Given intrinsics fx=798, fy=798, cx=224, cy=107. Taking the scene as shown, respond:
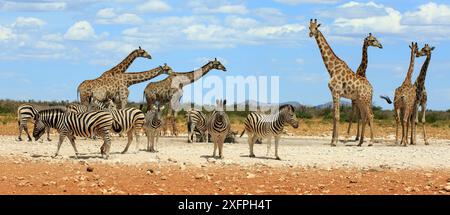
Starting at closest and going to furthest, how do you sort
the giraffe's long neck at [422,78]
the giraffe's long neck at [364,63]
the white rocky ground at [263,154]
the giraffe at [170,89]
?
the white rocky ground at [263,154], the giraffe's long neck at [422,78], the giraffe's long neck at [364,63], the giraffe at [170,89]

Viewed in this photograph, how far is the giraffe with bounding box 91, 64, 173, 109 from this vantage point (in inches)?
1005

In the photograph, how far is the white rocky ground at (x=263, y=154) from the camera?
53.0 feet

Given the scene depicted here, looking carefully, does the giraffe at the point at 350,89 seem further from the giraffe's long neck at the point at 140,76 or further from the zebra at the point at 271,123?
the giraffe's long neck at the point at 140,76

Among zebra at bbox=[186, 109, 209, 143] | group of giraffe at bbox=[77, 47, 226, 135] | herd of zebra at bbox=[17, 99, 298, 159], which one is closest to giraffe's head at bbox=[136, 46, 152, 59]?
group of giraffe at bbox=[77, 47, 226, 135]

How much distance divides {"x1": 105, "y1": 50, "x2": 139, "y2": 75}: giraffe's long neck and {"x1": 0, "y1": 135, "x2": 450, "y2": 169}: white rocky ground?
197 inches

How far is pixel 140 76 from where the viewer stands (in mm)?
26984

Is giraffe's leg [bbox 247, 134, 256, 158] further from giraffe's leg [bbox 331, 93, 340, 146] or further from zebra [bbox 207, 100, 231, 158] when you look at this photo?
giraffe's leg [bbox 331, 93, 340, 146]

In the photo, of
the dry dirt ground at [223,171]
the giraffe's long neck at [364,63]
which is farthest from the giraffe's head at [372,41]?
the dry dirt ground at [223,171]

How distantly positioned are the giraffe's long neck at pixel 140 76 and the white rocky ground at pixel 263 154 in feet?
15.3

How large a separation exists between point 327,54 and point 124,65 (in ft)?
24.5

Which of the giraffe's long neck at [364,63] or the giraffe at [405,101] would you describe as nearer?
the giraffe at [405,101]

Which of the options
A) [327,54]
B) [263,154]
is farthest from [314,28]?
[263,154]
